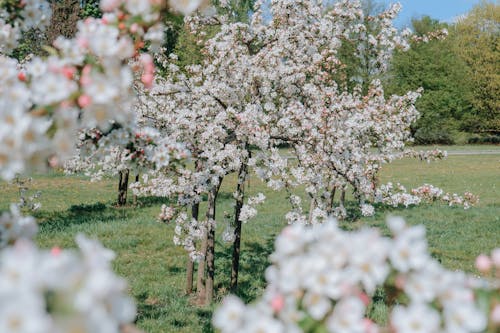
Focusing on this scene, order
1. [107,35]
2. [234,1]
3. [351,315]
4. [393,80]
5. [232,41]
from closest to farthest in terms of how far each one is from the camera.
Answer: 1. [351,315]
2. [107,35]
3. [232,41]
4. [234,1]
5. [393,80]

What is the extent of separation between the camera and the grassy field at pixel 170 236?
21.7 ft

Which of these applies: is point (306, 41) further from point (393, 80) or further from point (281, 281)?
point (393, 80)

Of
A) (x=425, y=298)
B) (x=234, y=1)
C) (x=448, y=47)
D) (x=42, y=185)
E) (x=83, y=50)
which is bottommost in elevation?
(x=42, y=185)

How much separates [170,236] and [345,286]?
29.8 ft

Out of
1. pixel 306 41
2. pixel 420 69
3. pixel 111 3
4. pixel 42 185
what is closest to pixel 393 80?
pixel 420 69

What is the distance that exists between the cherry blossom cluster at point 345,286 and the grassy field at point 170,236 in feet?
14.6

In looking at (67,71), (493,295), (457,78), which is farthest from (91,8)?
(493,295)

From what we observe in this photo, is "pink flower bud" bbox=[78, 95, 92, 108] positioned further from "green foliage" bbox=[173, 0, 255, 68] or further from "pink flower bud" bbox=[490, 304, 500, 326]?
"green foliage" bbox=[173, 0, 255, 68]

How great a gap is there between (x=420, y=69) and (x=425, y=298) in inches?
1591

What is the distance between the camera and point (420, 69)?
3869cm

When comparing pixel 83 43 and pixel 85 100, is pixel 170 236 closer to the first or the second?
pixel 83 43

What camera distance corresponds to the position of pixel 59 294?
37.2 inches

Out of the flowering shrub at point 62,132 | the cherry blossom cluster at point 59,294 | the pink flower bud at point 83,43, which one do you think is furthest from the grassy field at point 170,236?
the cherry blossom cluster at point 59,294

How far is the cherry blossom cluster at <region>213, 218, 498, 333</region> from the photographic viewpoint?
4.05 feet
